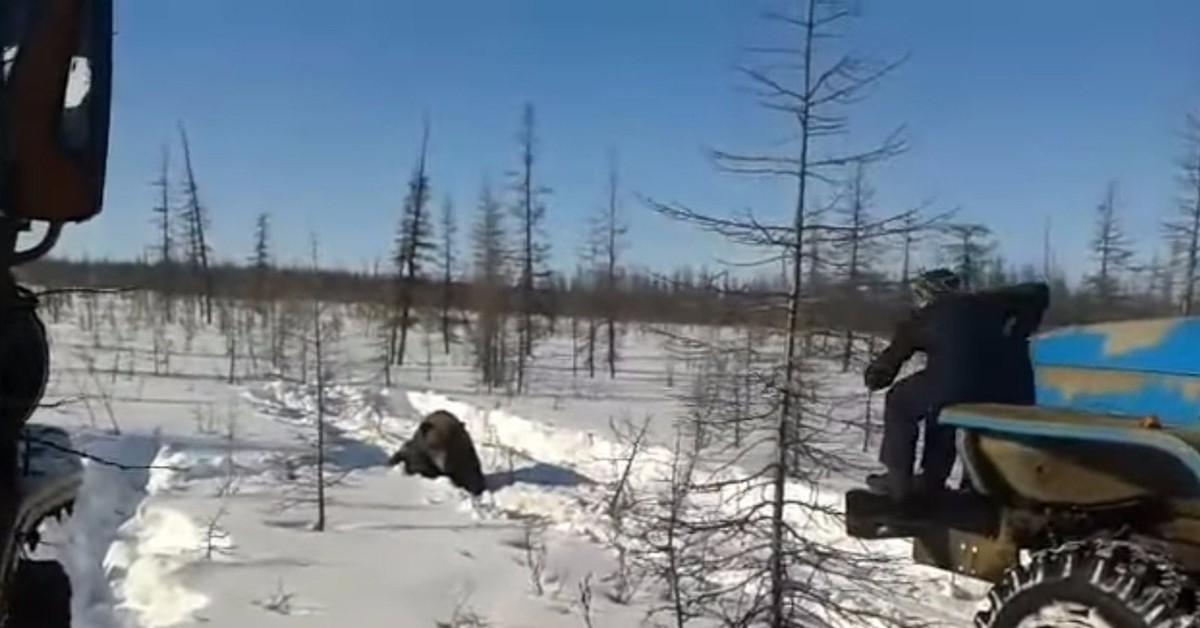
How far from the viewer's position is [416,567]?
41.0 ft

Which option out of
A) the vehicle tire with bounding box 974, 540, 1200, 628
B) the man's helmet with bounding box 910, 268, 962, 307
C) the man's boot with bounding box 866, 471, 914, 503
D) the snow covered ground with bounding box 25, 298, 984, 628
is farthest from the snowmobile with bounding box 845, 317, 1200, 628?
the snow covered ground with bounding box 25, 298, 984, 628

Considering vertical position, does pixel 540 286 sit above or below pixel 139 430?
above

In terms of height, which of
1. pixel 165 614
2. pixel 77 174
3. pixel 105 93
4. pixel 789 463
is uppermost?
pixel 105 93

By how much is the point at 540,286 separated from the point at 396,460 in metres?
19.9

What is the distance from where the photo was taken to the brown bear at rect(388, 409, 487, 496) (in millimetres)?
18719

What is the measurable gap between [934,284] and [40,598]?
154 inches

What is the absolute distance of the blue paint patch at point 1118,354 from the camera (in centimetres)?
392

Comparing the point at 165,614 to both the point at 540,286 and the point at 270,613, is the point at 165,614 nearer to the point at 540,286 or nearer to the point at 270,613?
the point at 270,613

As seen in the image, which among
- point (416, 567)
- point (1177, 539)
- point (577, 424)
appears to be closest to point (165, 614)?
point (416, 567)

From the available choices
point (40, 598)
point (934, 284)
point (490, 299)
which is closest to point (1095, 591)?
point (934, 284)

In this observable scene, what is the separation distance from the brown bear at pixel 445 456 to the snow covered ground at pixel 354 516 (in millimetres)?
318

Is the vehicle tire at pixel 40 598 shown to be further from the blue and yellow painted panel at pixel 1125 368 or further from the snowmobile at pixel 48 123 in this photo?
the blue and yellow painted panel at pixel 1125 368

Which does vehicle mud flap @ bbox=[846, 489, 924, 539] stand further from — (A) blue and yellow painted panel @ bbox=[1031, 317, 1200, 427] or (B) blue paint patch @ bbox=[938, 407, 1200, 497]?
(A) blue and yellow painted panel @ bbox=[1031, 317, 1200, 427]

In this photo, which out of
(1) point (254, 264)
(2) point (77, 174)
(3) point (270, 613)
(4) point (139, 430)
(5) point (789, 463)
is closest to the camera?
(2) point (77, 174)
